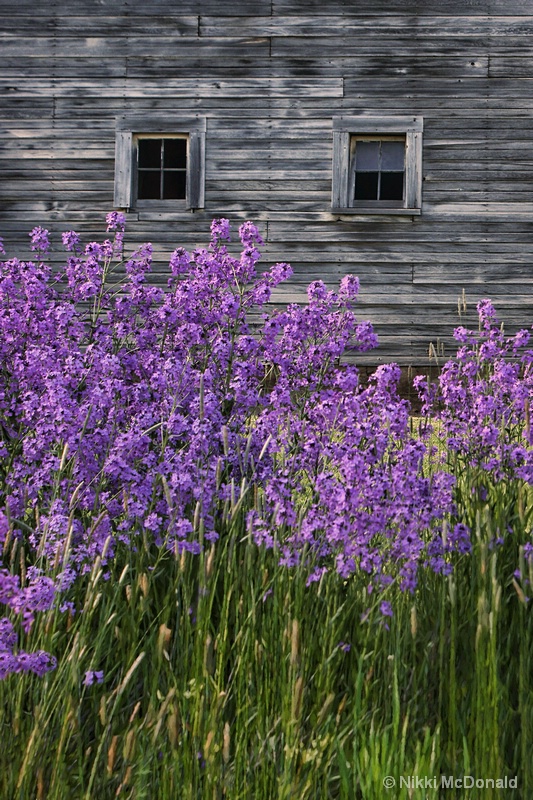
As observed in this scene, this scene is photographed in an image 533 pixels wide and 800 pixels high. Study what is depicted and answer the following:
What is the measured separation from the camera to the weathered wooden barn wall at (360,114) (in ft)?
33.9

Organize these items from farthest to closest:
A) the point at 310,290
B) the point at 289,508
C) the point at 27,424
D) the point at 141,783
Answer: the point at 310,290 < the point at 27,424 < the point at 289,508 < the point at 141,783

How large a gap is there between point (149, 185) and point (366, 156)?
7.55 feet

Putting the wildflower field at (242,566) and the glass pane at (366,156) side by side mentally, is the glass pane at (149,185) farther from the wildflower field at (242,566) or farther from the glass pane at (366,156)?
the wildflower field at (242,566)

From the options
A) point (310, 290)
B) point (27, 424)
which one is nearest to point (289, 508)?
point (27, 424)

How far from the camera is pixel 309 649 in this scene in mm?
2324

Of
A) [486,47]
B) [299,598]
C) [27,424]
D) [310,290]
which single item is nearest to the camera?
[299,598]

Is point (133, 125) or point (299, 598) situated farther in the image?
point (133, 125)

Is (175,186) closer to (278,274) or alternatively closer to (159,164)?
(159,164)

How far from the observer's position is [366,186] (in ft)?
34.9

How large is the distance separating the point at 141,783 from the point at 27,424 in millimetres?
1412

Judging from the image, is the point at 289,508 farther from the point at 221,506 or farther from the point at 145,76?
the point at 145,76

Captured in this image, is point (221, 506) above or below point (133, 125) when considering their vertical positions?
below

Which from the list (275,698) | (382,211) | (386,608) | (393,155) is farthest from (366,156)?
(275,698)

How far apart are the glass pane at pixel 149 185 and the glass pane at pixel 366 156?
6.83 feet
